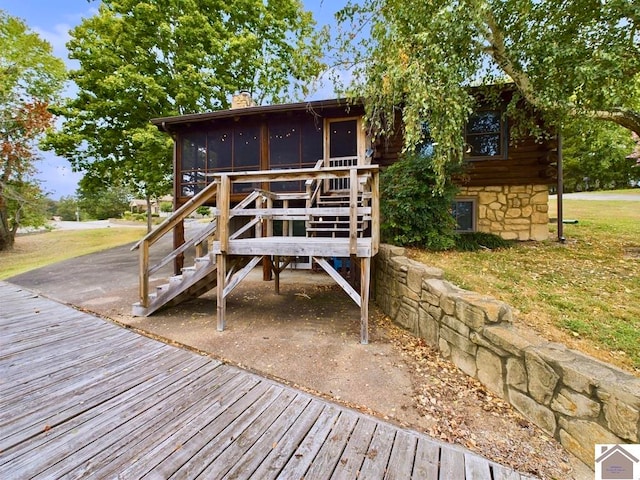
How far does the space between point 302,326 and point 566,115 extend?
6074 millimetres

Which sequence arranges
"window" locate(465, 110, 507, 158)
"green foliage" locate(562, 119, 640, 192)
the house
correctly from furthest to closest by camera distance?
"green foliage" locate(562, 119, 640, 192) → "window" locate(465, 110, 507, 158) → the house

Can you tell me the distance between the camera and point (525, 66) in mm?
5059

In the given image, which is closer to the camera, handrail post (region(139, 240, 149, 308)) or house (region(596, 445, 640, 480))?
house (region(596, 445, 640, 480))

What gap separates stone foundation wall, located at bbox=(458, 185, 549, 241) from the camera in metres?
7.32

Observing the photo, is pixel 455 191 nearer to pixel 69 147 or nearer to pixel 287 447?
pixel 287 447

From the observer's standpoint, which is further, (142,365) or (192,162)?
(192,162)

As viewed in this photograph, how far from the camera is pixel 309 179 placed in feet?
21.6

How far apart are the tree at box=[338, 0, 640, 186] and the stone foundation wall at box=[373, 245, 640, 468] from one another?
8.74ft

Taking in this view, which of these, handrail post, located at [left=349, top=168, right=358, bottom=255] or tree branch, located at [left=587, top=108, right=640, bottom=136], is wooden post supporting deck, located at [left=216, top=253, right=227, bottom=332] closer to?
handrail post, located at [left=349, top=168, right=358, bottom=255]

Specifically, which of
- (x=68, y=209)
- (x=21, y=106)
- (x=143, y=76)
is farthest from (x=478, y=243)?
(x=68, y=209)

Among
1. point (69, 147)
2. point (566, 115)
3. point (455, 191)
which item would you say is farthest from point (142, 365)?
point (69, 147)

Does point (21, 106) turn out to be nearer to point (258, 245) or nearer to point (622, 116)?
point (258, 245)

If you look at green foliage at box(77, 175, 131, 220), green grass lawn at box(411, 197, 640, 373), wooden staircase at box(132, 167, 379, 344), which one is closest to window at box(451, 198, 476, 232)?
green grass lawn at box(411, 197, 640, 373)

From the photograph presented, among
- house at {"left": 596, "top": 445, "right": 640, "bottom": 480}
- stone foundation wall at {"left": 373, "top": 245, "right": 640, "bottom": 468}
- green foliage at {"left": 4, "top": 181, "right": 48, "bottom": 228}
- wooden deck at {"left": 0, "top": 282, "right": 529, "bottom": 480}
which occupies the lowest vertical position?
wooden deck at {"left": 0, "top": 282, "right": 529, "bottom": 480}
